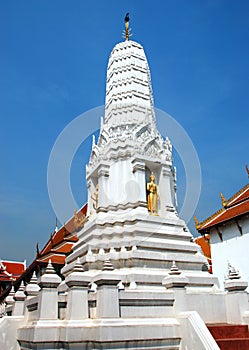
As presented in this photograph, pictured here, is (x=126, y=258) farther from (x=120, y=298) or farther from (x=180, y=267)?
(x=120, y=298)

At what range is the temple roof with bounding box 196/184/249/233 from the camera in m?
21.1

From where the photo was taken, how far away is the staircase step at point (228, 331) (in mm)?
8117

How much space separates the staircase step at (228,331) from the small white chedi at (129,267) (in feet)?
2.19

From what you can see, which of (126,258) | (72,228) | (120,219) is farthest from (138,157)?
(72,228)

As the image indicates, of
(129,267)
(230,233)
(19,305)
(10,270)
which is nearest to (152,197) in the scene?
(129,267)

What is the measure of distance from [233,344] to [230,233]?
1511cm

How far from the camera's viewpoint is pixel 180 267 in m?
11.1

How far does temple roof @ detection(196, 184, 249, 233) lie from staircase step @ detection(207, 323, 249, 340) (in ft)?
41.0

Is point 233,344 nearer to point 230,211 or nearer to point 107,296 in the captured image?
point 107,296

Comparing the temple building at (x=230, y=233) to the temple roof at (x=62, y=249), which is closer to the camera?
the temple building at (x=230, y=233)

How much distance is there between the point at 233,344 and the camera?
7562mm

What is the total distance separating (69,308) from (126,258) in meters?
3.39

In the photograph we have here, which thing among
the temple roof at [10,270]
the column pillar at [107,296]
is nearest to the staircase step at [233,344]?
the column pillar at [107,296]

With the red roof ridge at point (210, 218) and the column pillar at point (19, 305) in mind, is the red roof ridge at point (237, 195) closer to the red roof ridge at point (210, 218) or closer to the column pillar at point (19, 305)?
the red roof ridge at point (210, 218)
